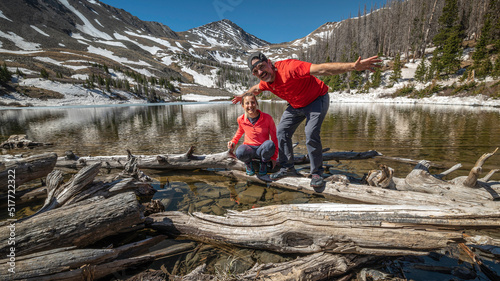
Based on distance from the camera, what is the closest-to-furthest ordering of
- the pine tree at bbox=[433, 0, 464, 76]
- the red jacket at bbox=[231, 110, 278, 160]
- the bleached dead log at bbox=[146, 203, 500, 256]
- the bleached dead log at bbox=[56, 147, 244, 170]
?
the bleached dead log at bbox=[146, 203, 500, 256] < the red jacket at bbox=[231, 110, 278, 160] < the bleached dead log at bbox=[56, 147, 244, 170] < the pine tree at bbox=[433, 0, 464, 76]

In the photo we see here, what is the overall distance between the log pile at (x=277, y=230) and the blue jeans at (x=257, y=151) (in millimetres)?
1774

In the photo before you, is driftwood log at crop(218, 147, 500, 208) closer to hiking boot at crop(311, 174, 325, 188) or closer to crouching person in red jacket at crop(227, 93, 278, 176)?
hiking boot at crop(311, 174, 325, 188)

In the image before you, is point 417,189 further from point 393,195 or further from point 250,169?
point 250,169

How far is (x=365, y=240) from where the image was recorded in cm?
Answer: 259

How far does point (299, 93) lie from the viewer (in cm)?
427

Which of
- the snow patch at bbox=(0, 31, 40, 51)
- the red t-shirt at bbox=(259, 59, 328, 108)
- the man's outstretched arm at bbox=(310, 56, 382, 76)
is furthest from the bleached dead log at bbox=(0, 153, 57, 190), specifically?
the snow patch at bbox=(0, 31, 40, 51)

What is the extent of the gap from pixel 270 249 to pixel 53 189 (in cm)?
416

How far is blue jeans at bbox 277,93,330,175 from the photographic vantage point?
13.9 feet

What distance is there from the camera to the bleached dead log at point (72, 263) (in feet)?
7.03

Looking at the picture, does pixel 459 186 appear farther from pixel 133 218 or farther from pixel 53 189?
pixel 53 189

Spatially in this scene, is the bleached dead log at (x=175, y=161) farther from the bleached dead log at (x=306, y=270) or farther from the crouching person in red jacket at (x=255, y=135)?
the bleached dead log at (x=306, y=270)

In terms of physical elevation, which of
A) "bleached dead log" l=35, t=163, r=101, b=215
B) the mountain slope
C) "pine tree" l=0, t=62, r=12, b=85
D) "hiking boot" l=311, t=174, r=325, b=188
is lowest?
"hiking boot" l=311, t=174, r=325, b=188

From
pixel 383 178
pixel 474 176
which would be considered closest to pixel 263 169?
pixel 383 178

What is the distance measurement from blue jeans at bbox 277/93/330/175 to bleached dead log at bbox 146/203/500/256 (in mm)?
1622
